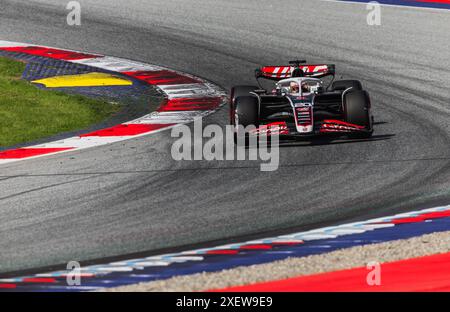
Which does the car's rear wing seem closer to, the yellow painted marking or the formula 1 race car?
the formula 1 race car

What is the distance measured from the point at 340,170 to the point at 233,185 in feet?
4.48

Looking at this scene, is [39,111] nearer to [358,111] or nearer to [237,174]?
[358,111]

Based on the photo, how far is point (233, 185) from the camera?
12062 mm

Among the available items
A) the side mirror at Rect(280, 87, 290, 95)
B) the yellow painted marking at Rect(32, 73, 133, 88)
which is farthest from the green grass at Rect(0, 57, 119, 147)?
the side mirror at Rect(280, 87, 290, 95)

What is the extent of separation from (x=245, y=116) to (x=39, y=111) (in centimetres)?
398

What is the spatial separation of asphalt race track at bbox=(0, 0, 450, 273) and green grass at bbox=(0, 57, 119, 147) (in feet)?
4.95

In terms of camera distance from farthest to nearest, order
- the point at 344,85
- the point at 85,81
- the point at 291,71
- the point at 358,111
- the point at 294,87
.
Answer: the point at 85,81 < the point at 344,85 < the point at 291,71 < the point at 294,87 < the point at 358,111

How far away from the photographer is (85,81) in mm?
19500

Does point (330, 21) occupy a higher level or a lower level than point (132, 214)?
higher

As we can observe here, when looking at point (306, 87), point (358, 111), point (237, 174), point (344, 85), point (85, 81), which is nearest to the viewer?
point (237, 174)

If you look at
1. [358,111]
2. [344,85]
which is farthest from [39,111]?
[358,111]

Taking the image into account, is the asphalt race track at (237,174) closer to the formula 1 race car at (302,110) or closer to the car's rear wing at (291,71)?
the formula 1 race car at (302,110)

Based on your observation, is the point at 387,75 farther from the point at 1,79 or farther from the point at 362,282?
the point at 362,282
